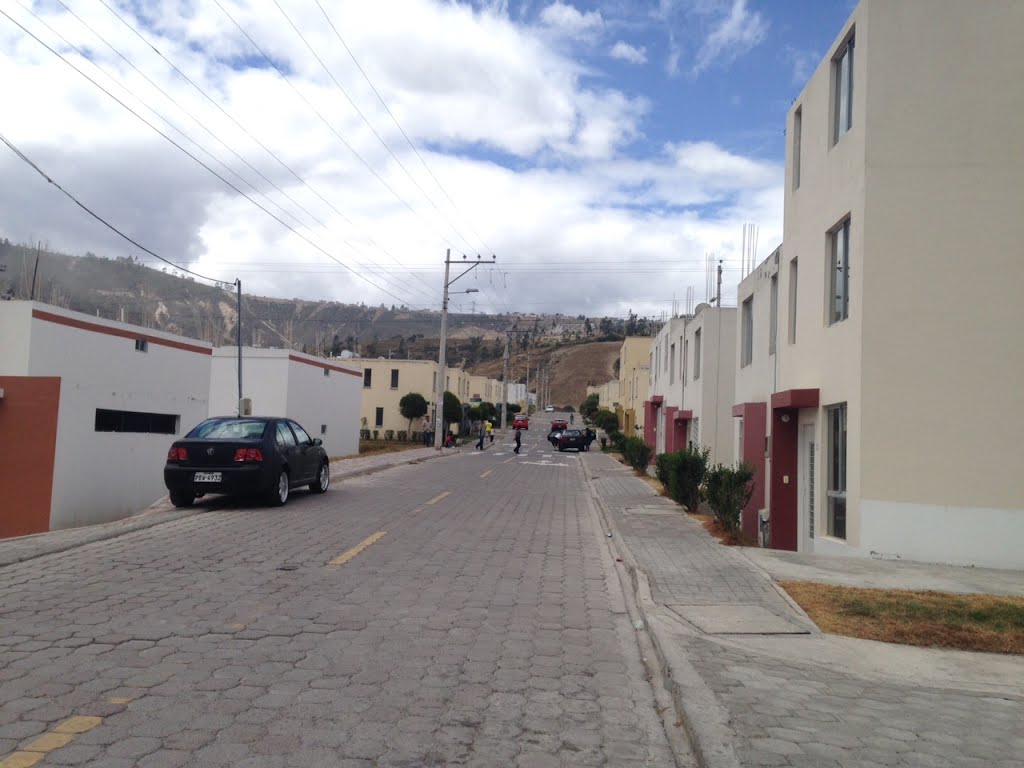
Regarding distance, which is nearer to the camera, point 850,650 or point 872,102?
point 850,650

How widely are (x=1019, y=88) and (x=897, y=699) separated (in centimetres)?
882

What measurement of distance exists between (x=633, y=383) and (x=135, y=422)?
4016 cm

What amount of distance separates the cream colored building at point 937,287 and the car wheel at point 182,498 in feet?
34.1

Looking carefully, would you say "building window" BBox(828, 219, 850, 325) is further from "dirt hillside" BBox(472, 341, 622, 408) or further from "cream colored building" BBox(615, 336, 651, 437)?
"dirt hillside" BBox(472, 341, 622, 408)

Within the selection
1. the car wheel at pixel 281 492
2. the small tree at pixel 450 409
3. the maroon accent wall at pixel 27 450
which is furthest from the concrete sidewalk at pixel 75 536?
the small tree at pixel 450 409

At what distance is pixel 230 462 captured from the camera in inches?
583

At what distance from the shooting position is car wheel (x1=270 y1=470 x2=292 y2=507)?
50.2ft

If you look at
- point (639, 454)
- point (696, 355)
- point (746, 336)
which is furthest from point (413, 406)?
point (746, 336)

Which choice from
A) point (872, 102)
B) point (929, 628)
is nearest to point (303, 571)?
point (929, 628)

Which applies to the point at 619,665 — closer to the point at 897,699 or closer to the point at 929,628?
the point at 897,699

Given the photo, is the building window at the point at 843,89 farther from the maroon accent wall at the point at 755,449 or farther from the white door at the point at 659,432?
the white door at the point at 659,432

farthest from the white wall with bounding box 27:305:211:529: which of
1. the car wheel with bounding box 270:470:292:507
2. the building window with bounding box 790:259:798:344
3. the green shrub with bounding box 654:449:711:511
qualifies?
the building window with bounding box 790:259:798:344

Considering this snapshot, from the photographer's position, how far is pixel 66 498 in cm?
1897

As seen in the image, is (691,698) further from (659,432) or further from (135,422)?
(659,432)
